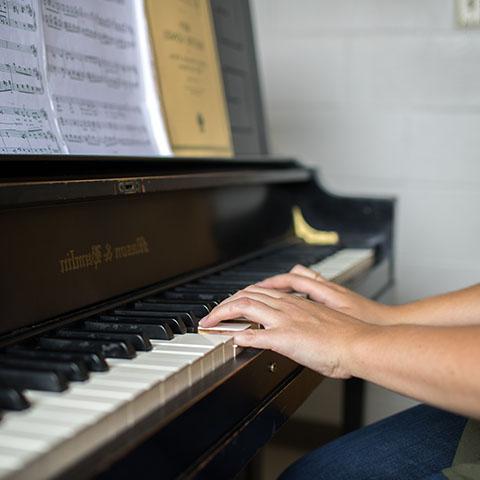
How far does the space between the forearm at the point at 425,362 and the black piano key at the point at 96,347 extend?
0.27 m

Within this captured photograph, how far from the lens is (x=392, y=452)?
3.59 feet

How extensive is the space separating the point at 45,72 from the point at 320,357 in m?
0.62

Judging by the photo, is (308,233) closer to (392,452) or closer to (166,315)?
(392,452)

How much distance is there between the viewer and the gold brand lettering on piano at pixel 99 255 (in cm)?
97

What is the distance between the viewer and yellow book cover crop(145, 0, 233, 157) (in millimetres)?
1448

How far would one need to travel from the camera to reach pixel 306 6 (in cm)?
241

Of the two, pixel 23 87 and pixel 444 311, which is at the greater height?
pixel 23 87

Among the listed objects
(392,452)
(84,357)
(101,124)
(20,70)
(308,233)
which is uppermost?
(20,70)

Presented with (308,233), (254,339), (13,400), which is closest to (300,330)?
(254,339)

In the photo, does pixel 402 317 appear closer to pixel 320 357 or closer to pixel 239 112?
pixel 320 357

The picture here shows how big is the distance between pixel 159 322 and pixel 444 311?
20.5 inches

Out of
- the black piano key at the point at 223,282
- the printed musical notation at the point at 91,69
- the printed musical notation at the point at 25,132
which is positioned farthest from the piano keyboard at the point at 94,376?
the printed musical notation at the point at 91,69

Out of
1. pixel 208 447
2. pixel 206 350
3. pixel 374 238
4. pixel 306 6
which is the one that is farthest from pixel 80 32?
pixel 306 6

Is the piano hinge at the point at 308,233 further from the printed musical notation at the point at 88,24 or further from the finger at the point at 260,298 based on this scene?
the finger at the point at 260,298
